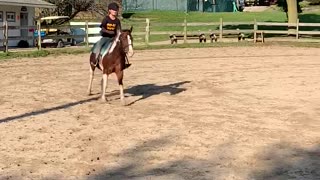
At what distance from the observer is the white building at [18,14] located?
1485 inches

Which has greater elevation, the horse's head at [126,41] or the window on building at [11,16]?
the window on building at [11,16]

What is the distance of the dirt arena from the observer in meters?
7.09

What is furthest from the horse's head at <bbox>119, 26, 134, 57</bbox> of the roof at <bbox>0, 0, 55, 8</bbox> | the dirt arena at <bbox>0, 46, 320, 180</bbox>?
the roof at <bbox>0, 0, 55, 8</bbox>

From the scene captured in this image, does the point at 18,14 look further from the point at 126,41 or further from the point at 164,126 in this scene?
the point at 164,126

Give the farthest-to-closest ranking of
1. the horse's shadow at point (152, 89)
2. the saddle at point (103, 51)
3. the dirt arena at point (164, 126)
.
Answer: the horse's shadow at point (152, 89)
the saddle at point (103, 51)
the dirt arena at point (164, 126)

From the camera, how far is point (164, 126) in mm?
9711

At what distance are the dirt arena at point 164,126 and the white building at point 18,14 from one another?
20.2 m

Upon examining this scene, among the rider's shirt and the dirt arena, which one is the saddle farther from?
the dirt arena

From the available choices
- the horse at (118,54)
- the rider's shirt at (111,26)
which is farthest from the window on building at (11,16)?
the horse at (118,54)

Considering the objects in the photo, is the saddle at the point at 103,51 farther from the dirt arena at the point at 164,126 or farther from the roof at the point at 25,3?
the roof at the point at 25,3

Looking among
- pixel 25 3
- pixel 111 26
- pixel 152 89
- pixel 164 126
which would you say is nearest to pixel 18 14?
pixel 25 3

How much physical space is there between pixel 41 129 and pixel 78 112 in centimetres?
179

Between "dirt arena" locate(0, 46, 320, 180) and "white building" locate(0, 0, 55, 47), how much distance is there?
66.2ft

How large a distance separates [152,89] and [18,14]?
92.4 feet
